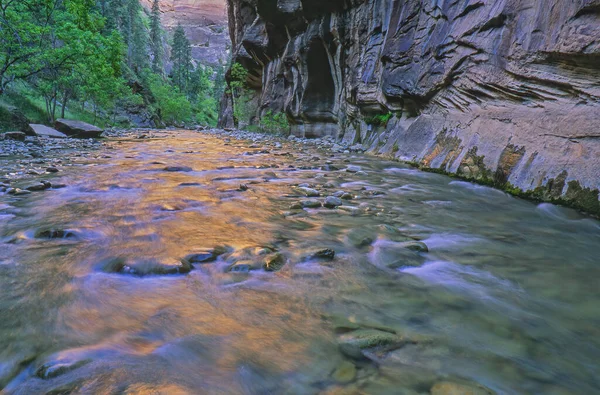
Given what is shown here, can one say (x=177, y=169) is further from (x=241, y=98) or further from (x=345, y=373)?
(x=241, y=98)

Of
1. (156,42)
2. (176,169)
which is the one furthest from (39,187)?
(156,42)

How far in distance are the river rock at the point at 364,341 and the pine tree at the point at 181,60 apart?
6455 cm

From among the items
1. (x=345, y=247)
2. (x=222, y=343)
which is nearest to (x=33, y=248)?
(x=222, y=343)

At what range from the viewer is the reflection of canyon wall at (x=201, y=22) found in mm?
102938

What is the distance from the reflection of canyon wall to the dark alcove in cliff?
94053 mm

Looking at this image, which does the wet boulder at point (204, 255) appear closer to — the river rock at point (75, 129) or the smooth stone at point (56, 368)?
the smooth stone at point (56, 368)

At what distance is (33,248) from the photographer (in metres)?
2.04

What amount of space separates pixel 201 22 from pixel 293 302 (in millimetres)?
127328

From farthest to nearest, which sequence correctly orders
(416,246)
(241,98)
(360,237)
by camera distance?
(241,98) → (360,237) → (416,246)

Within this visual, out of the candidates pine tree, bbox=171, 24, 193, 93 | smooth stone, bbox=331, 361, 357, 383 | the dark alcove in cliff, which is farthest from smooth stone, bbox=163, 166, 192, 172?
pine tree, bbox=171, 24, 193, 93

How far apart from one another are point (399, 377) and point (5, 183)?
5.00m

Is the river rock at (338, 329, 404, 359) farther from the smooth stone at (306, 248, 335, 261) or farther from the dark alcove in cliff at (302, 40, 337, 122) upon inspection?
the dark alcove in cliff at (302, 40, 337, 122)

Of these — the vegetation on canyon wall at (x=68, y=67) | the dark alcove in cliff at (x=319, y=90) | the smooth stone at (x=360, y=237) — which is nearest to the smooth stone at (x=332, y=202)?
the smooth stone at (x=360, y=237)

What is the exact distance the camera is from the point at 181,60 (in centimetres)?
5922
